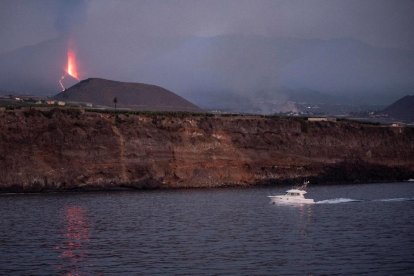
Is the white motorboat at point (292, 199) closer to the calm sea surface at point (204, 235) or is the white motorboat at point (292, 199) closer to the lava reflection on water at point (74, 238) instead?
the calm sea surface at point (204, 235)

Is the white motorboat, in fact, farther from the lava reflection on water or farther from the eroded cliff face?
the eroded cliff face

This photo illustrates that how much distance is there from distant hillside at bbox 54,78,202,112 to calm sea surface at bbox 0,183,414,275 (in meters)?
104

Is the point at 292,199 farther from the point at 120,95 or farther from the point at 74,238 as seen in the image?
the point at 120,95

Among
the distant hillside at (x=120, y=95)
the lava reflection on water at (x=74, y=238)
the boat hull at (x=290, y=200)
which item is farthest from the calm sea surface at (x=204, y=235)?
the distant hillside at (x=120, y=95)

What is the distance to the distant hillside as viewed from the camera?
182250 mm

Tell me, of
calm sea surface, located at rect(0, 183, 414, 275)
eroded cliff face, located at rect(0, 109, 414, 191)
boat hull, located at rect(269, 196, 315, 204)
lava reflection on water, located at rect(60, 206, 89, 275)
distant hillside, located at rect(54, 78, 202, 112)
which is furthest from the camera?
distant hillside, located at rect(54, 78, 202, 112)

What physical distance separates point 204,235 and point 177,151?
46545 mm

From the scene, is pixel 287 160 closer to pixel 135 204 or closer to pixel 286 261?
pixel 135 204

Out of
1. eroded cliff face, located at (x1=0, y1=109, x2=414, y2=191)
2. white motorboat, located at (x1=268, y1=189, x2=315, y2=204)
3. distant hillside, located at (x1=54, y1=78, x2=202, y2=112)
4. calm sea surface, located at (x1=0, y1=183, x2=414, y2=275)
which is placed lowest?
calm sea surface, located at (x1=0, y1=183, x2=414, y2=275)

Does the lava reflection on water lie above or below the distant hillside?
below

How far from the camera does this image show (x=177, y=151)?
94.9m

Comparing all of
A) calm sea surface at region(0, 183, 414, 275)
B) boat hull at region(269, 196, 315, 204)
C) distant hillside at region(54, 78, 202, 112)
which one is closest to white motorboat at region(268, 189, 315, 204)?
boat hull at region(269, 196, 315, 204)

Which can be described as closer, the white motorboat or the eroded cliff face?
the white motorboat

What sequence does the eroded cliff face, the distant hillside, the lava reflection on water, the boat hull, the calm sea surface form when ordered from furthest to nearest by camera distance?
1. the distant hillside
2. the eroded cliff face
3. the boat hull
4. the lava reflection on water
5. the calm sea surface
